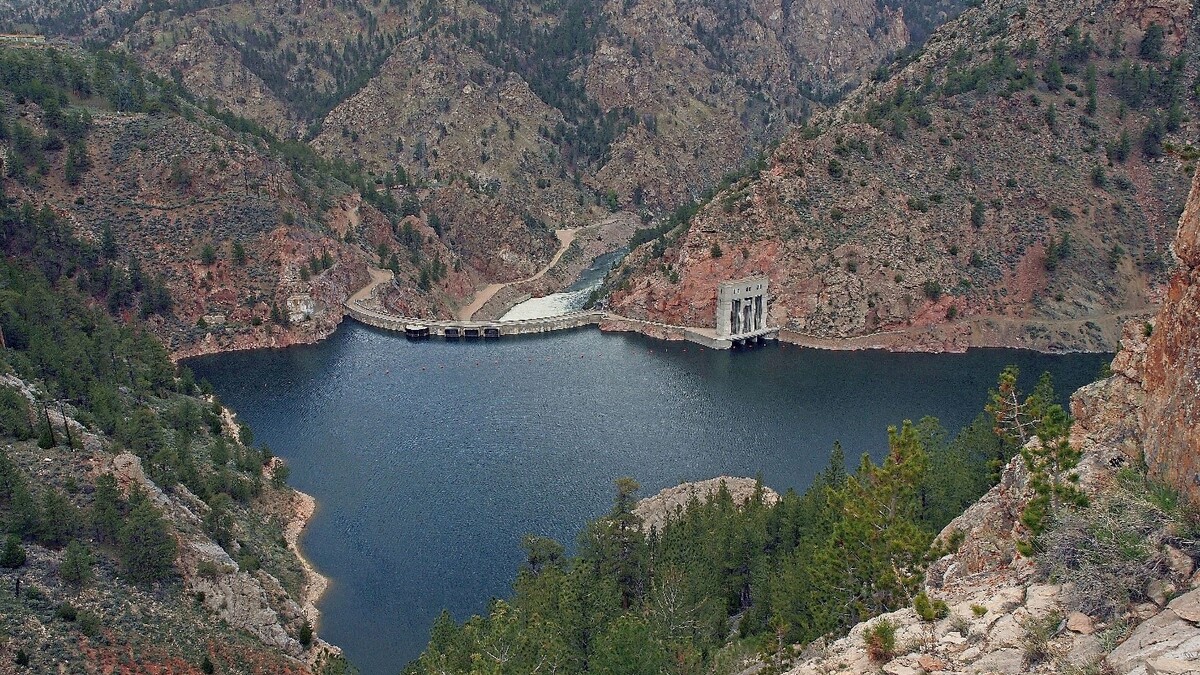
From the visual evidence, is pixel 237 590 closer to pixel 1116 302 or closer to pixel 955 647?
pixel 955 647

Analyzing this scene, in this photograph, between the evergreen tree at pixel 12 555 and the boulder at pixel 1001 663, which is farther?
the evergreen tree at pixel 12 555

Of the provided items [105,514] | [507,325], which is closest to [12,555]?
[105,514]

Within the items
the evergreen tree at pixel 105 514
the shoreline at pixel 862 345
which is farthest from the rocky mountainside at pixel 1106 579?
the shoreline at pixel 862 345

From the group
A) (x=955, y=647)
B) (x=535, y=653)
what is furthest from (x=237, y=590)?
(x=955, y=647)

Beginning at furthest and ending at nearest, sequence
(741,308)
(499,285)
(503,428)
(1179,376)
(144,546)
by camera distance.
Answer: (499,285) → (741,308) → (503,428) → (144,546) → (1179,376)

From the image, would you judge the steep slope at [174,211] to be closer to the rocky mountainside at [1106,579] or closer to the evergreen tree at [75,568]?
the evergreen tree at [75,568]

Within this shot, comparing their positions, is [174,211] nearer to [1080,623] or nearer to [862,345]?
[862,345]

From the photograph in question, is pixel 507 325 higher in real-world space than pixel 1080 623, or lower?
higher
